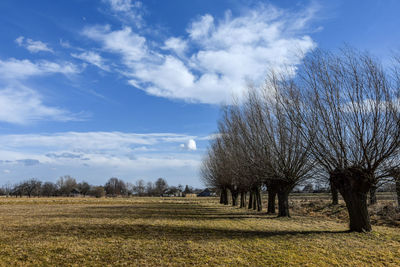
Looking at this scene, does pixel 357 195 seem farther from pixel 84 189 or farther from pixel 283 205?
pixel 84 189

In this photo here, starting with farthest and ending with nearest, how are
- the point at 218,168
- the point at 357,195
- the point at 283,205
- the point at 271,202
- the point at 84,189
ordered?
1. the point at 84,189
2. the point at 218,168
3. the point at 271,202
4. the point at 283,205
5. the point at 357,195

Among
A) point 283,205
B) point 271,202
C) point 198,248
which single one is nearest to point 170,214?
point 271,202

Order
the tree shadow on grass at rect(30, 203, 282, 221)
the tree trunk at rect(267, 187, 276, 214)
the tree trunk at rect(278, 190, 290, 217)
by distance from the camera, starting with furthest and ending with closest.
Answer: the tree trunk at rect(267, 187, 276, 214)
the tree shadow on grass at rect(30, 203, 282, 221)
the tree trunk at rect(278, 190, 290, 217)

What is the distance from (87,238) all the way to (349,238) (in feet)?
33.3

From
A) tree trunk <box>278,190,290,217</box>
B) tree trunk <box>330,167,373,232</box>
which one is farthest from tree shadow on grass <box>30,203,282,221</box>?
tree trunk <box>330,167,373,232</box>

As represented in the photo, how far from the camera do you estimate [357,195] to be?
12.7 m

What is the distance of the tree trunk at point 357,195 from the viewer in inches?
493

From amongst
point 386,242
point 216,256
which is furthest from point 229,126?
point 216,256

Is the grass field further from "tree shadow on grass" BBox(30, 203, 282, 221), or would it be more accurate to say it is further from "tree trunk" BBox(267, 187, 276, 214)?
"tree trunk" BBox(267, 187, 276, 214)

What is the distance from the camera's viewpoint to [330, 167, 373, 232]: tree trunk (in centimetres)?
1253

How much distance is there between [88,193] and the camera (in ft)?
403

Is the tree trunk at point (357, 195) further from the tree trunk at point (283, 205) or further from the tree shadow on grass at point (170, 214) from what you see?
the tree shadow on grass at point (170, 214)

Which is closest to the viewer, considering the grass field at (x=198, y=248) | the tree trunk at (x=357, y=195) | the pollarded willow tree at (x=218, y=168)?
the grass field at (x=198, y=248)

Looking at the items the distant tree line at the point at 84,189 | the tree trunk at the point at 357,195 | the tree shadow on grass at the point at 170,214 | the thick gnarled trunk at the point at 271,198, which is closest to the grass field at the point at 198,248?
the tree trunk at the point at 357,195
